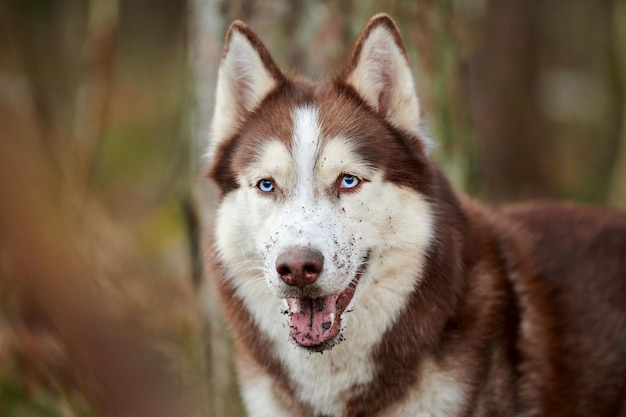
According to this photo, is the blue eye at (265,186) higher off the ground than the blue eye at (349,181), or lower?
lower

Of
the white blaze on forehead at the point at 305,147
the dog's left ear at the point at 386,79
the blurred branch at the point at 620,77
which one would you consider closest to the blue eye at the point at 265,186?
the white blaze on forehead at the point at 305,147

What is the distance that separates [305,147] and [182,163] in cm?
302

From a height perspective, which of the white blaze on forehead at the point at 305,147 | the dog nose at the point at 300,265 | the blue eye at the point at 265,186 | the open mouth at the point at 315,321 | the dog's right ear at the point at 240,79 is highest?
the dog's right ear at the point at 240,79

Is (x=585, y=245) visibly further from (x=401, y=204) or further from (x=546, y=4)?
(x=546, y=4)

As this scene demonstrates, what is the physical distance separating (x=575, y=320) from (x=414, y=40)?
2.42 metres

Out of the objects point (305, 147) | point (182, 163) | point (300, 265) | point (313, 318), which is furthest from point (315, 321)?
point (182, 163)

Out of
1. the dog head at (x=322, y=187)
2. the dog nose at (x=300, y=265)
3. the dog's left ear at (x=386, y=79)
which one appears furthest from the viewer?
the dog's left ear at (x=386, y=79)

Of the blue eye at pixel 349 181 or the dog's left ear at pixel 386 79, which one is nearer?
the blue eye at pixel 349 181

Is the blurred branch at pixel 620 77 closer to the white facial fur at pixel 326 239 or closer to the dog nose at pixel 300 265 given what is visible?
the white facial fur at pixel 326 239

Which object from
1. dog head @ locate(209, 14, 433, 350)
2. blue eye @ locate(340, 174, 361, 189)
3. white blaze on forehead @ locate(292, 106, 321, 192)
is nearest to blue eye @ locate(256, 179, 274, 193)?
dog head @ locate(209, 14, 433, 350)

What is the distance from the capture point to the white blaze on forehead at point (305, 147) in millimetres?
3914

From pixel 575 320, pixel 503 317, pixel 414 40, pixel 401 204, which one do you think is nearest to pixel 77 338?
pixel 401 204

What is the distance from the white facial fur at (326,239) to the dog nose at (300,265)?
0.05m

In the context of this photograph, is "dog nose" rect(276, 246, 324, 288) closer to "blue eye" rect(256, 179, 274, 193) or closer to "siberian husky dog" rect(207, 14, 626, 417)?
"siberian husky dog" rect(207, 14, 626, 417)
